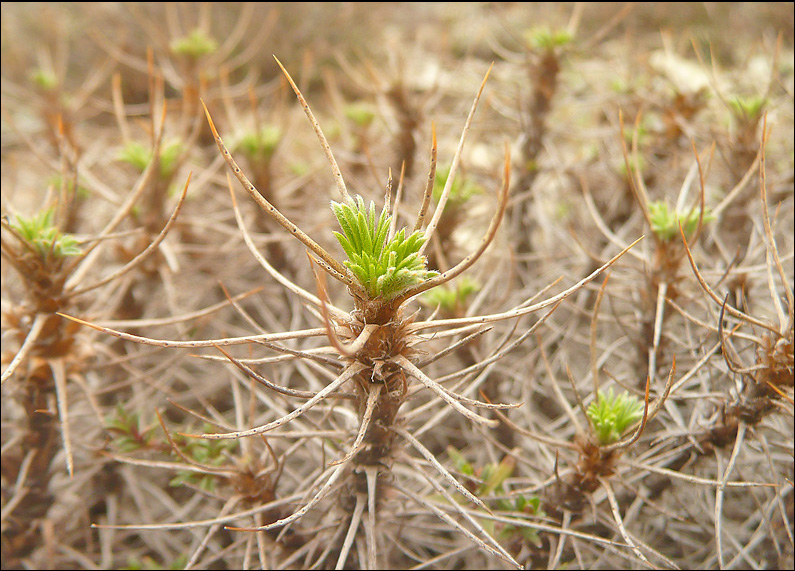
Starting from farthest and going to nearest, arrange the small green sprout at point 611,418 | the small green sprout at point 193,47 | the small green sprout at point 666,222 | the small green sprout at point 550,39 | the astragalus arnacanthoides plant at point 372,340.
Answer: the small green sprout at point 193,47 → the small green sprout at point 550,39 → the small green sprout at point 666,222 → the small green sprout at point 611,418 → the astragalus arnacanthoides plant at point 372,340

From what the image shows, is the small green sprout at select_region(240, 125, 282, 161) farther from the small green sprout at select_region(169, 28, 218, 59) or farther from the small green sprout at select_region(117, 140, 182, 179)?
the small green sprout at select_region(169, 28, 218, 59)

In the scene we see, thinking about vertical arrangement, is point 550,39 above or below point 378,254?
above

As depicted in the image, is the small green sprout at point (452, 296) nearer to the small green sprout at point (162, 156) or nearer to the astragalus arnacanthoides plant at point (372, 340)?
the astragalus arnacanthoides plant at point (372, 340)

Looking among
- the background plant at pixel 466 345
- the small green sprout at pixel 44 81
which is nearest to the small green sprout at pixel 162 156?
the background plant at pixel 466 345

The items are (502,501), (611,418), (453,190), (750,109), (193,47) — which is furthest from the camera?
(193,47)

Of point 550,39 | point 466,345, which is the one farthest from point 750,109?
point 466,345

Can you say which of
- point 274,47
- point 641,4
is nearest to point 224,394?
point 274,47

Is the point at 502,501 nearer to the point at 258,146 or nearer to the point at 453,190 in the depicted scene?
the point at 453,190
